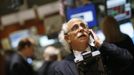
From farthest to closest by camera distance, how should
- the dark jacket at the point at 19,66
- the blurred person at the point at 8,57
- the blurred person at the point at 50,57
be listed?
the blurred person at the point at 8,57
the dark jacket at the point at 19,66
the blurred person at the point at 50,57

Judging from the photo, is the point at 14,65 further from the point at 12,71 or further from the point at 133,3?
the point at 133,3

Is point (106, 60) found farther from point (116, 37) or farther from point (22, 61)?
point (22, 61)

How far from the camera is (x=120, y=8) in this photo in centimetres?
379

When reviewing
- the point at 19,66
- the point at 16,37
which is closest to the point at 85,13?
the point at 19,66

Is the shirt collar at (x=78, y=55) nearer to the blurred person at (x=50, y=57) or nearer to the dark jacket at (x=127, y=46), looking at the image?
the dark jacket at (x=127, y=46)

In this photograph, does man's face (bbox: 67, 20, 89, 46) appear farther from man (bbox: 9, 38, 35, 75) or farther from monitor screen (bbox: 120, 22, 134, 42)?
man (bbox: 9, 38, 35, 75)

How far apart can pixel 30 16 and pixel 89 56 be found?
266 inches

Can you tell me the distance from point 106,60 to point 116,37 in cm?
33

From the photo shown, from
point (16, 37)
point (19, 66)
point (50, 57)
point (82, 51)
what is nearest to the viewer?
point (82, 51)

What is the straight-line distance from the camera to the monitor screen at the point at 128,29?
3658 mm

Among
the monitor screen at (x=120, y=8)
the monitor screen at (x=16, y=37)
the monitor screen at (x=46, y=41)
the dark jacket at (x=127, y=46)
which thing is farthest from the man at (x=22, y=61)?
the dark jacket at (x=127, y=46)

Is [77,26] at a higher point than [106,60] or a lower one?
higher

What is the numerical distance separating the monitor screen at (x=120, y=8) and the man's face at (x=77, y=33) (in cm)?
75

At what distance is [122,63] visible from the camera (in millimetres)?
3260
